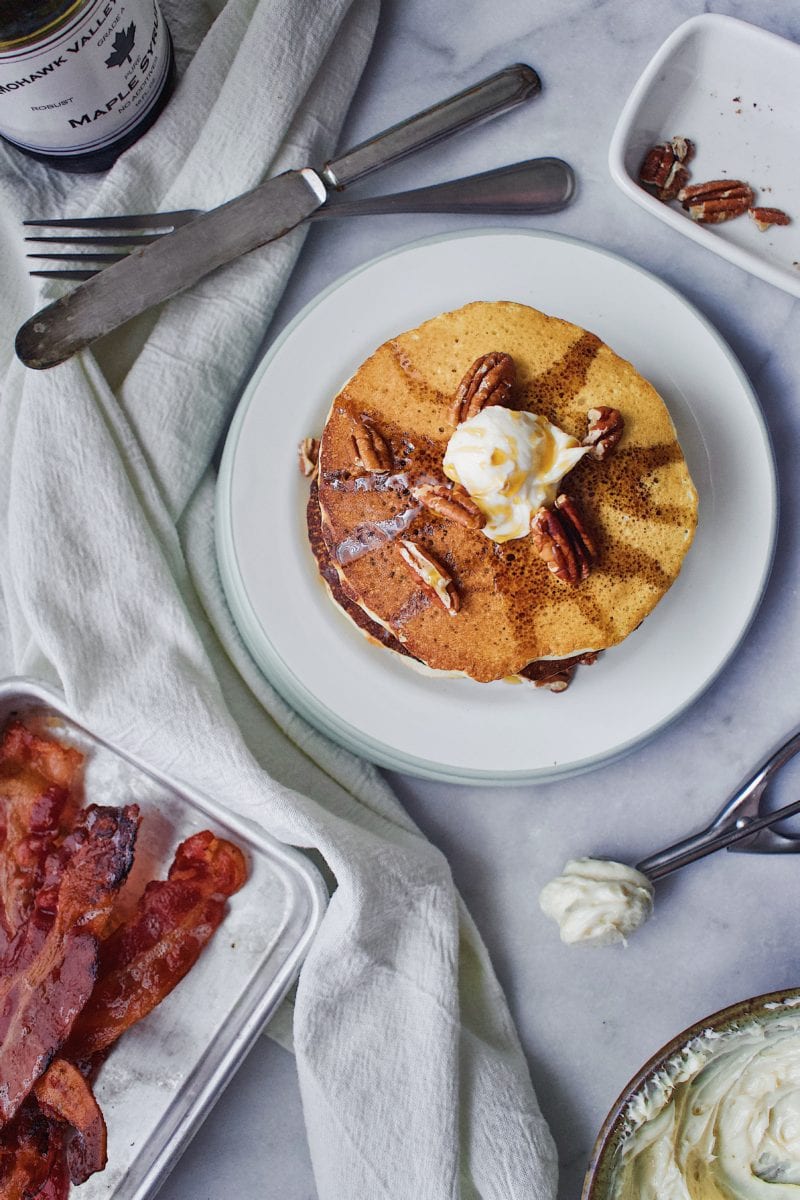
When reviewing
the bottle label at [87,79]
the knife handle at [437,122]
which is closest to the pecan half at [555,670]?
the knife handle at [437,122]

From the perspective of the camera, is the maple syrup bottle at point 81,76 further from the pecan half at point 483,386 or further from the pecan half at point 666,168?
the pecan half at point 666,168

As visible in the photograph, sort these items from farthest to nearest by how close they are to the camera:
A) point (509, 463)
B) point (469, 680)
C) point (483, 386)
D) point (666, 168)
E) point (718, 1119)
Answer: point (666, 168)
point (469, 680)
point (718, 1119)
point (483, 386)
point (509, 463)

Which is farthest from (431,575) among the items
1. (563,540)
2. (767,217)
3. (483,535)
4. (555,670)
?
(767,217)

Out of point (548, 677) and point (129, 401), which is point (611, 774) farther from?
point (129, 401)

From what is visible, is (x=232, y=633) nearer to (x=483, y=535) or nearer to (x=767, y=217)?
(x=483, y=535)

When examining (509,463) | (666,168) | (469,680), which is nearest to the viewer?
(509,463)

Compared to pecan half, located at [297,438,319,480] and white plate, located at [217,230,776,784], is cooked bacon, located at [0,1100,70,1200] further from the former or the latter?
pecan half, located at [297,438,319,480]

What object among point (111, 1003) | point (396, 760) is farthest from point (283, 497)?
point (111, 1003)

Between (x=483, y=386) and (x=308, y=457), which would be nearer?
(x=483, y=386)
